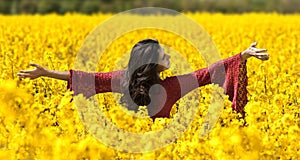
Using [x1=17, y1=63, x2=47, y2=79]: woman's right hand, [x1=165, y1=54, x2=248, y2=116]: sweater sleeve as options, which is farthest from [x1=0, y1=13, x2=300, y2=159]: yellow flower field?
[x1=17, y1=63, x2=47, y2=79]: woman's right hand

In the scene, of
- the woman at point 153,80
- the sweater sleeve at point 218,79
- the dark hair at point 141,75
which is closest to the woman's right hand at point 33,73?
the woman at point 153,80

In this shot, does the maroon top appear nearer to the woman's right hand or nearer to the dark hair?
the dark hair

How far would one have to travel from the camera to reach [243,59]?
18.1 feet

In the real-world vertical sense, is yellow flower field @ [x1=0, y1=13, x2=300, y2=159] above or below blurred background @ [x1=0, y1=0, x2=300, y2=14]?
above

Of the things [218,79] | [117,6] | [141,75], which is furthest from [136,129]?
[117,6]

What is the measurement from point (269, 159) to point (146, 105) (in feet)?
5.34

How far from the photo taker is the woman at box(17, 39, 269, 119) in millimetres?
5422

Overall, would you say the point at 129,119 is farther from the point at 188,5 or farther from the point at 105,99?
the point at 188,5

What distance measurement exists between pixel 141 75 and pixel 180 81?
30cm

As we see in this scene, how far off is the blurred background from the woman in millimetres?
29559

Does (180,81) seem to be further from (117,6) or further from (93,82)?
(117,6)

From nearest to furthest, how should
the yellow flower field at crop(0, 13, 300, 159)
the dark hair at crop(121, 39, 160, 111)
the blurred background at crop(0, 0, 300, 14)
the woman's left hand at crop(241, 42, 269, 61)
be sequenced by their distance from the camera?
1. the yellow flower field at crop(0, 13, 300, 159)
2. the woman's left hand at crop(241, 42, 269, 61)
3. the dark hair at crop(121, 39, 160, 111)
4. the blurred background at crop(0, 0, 300, 14)

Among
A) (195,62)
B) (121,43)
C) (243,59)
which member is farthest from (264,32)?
(243,59)

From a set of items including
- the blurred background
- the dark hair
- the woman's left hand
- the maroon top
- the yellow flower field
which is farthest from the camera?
the blurred background
